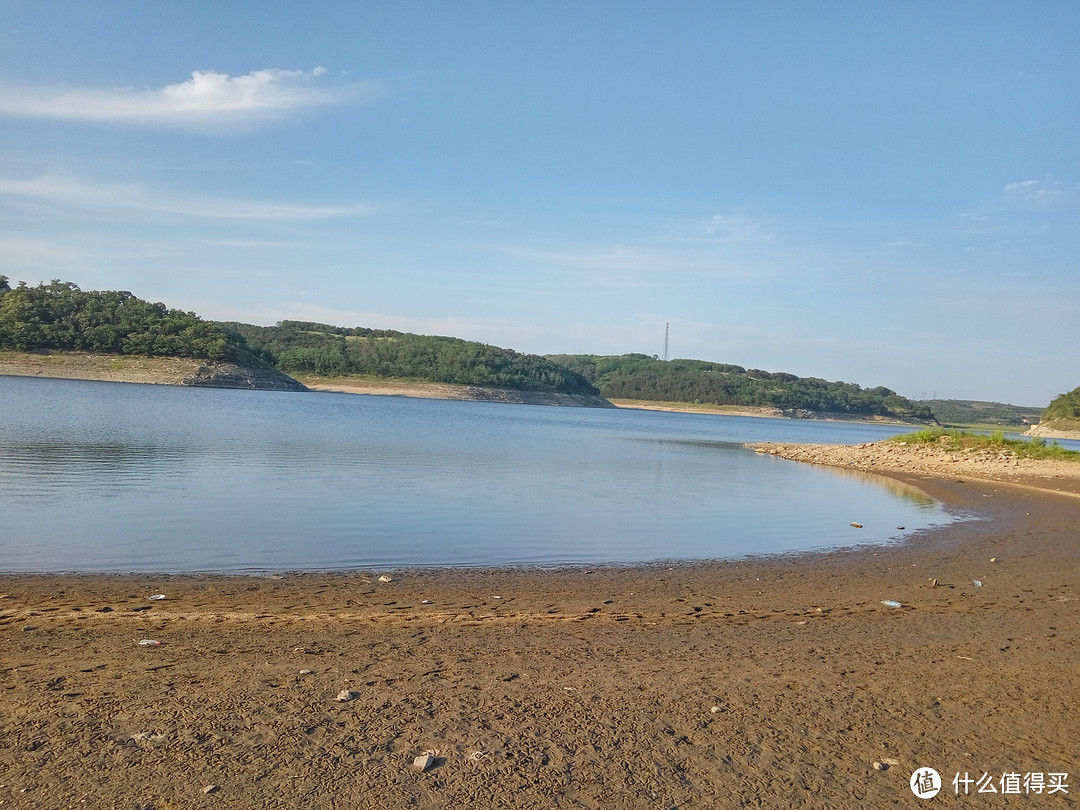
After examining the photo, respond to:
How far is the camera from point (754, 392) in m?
168

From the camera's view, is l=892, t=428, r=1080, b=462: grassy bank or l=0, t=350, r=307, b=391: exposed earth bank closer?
l=892, t=428, r=1080, b=462: grassy bank

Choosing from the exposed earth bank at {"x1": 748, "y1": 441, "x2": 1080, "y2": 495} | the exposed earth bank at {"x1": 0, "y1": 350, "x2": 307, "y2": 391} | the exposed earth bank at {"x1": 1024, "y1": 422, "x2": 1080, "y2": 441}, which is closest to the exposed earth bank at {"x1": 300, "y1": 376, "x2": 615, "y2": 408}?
the exposed earth bank at {"x1": 0, "y1": 350, "x2": 307, "y2": 391}

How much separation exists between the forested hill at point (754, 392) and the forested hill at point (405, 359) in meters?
19.3

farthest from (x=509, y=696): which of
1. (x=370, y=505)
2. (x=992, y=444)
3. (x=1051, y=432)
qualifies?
(x=1051, y=432)

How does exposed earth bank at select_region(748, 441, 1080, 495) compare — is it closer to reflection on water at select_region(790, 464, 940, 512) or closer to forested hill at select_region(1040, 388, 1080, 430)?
reflection on water at select_region(790, 464, 940, 512)

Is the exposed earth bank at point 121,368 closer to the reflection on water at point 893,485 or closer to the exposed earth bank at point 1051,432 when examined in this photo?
the reflection on water at point 893,485

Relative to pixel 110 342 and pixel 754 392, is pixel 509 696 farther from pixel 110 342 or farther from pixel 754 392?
pixel 754 392

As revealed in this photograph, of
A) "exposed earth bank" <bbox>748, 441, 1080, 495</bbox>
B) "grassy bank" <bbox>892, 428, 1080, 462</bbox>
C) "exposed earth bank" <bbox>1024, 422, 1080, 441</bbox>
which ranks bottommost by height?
"exposed earth bank" <bbox>748, 441, 1080, 495</bbox>

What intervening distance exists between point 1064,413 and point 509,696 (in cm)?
10722

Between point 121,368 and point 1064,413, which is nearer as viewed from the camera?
point 1064,413

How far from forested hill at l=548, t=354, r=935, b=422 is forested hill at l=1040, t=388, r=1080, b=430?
57.9m

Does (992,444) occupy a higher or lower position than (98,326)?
lower

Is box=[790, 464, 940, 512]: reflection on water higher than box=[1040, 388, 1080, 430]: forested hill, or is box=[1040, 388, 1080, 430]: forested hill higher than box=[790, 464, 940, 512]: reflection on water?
box=[1040, 388, 1080, 430]: forested hill

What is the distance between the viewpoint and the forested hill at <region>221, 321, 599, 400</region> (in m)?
143
